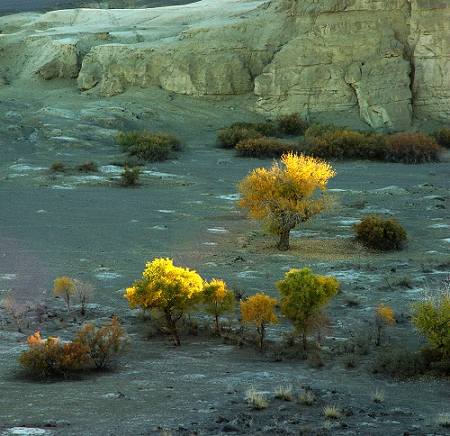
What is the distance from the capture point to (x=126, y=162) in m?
32.8

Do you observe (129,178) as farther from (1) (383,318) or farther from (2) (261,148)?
(1) (383,318)

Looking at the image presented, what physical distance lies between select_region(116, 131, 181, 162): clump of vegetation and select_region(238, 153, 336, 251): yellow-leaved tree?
1346cm

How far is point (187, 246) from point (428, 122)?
22637 millimetres

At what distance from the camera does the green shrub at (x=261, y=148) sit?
35719 mm

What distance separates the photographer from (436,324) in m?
12.0

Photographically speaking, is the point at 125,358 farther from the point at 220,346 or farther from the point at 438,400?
the point at 438,400

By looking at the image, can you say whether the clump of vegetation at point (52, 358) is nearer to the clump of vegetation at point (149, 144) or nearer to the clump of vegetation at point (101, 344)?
the clump of vegetation at point (101, 344)

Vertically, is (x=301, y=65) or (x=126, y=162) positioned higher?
(x=301, y=65)

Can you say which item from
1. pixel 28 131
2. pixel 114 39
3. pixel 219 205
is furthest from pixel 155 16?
pixel 219 205

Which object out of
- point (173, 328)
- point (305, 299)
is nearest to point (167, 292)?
point (173, 328)

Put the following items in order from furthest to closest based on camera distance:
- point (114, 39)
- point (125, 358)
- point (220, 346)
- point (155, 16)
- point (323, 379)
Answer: point (155, 16)
point (114, 39)
point (220, 346)
point (125, 358)
point (323, 379)

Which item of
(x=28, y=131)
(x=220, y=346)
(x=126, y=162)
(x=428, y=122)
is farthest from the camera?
(x=428, y=122)

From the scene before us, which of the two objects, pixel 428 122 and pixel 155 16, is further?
pixel 155 16

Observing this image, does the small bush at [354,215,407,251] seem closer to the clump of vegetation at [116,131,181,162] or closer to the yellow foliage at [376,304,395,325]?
the yellow foliage at [376,304,395,325]
